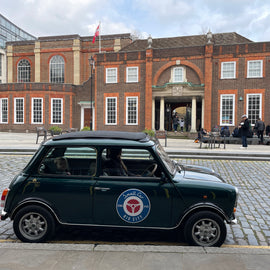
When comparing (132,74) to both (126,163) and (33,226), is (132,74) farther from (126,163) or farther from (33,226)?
(33,226)

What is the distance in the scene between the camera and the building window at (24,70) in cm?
4447

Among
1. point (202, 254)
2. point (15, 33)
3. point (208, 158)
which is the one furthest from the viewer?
point (15, 33)

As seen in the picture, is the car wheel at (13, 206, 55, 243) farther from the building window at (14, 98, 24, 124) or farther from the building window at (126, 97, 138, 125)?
the building window at (14, 98, 24, 124)

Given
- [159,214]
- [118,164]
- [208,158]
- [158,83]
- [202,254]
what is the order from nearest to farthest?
[202,254], [159,214], [118,164], [208,158], [158,83]

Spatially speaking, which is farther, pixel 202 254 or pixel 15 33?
pixel 15 33

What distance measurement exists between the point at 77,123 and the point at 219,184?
3064 centimetres

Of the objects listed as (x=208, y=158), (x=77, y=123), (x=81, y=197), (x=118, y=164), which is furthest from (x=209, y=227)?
(x=77, y=123)

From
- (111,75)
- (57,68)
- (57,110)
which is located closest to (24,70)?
(57,68)

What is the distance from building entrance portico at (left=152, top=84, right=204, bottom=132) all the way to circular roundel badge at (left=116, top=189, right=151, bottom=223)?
23412 millimetres

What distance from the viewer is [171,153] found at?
518 inches

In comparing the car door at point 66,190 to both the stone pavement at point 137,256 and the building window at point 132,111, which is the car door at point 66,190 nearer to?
the stone pavement at point 137,256

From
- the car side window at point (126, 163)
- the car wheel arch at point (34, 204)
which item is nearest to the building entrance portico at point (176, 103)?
the car side window at point (126, 163)

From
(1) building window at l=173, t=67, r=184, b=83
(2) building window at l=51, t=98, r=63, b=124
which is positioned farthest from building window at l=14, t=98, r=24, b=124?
(1) building window at l=173, t=67, r=184, b=83

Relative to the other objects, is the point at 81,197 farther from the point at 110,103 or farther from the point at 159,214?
the point at 110,103
